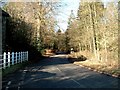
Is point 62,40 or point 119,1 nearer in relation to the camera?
point 119,1

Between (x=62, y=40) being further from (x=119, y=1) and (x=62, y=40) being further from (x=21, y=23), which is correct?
(x=119, y=1)

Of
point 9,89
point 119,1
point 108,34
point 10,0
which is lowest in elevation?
point 9,89

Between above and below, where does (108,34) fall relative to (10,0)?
below

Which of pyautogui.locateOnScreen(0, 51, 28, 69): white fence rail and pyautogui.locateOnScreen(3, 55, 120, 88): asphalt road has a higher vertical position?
pyautogui.locateOnScreen(0, 51, 28, 69): white fence rail

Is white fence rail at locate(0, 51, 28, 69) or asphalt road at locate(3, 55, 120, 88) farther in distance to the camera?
white fence rail at locate(0, 51, 28, 69)

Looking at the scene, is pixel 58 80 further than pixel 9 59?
No

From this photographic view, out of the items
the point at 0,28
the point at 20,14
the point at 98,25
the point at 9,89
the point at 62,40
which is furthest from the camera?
the point at 62,40

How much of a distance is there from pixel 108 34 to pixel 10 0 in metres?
26.1

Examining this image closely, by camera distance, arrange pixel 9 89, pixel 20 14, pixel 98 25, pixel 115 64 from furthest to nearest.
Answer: pixel 20 14, pixel 98 25, pixel 115 64, pixel 9 89

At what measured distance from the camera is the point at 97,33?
170 ft

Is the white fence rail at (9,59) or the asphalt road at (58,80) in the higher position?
the white fence rail at (9,59)

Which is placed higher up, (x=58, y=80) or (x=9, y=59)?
(x=9, y=59)

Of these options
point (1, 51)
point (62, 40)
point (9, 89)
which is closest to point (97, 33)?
point (1, 51)

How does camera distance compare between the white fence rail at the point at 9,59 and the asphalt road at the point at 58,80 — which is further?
the white fence rail at the point at 9,59
